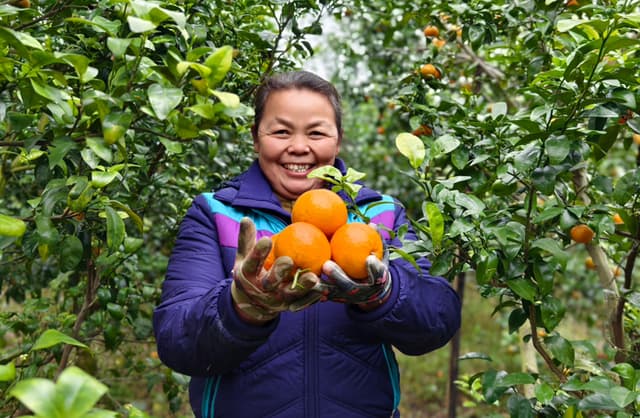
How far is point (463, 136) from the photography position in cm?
173

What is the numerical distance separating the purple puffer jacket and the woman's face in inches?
2.9

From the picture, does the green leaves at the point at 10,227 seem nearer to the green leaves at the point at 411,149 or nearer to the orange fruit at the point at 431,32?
the green leaves at the point at 411,149

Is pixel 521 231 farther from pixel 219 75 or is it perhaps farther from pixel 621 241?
pixel 219 75

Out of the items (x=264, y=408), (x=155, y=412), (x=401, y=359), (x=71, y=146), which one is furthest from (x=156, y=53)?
(x=401, y=359)

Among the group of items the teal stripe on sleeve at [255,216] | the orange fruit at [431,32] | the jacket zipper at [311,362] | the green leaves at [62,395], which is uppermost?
the orange fruit at [431,32]

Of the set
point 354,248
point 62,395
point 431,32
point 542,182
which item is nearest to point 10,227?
point 62,395

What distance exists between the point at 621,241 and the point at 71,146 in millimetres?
1444

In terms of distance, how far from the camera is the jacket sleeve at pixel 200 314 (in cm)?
130

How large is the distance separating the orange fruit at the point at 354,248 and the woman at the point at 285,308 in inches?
1.0

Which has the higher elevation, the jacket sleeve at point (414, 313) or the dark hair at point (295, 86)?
the dark hair at point (295, 86)

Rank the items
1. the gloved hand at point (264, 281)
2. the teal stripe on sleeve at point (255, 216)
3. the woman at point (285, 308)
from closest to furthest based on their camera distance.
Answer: the gloved hand at point (264, 281), the woman at point (285, 308), the teal stripe on sleeve at point (255, 216)

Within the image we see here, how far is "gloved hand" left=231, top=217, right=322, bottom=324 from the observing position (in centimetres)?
113

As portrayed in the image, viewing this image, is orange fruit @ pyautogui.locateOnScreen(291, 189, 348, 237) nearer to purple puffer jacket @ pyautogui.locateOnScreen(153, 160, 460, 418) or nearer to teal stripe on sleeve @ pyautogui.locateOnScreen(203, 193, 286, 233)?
purple puffer jacket @ pyautogui.locateOnScreen(153, 160, 460, 418)

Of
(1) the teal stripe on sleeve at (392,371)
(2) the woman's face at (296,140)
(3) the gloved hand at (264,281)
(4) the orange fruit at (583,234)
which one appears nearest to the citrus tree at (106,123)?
(2) the woman's face at (296,140)
